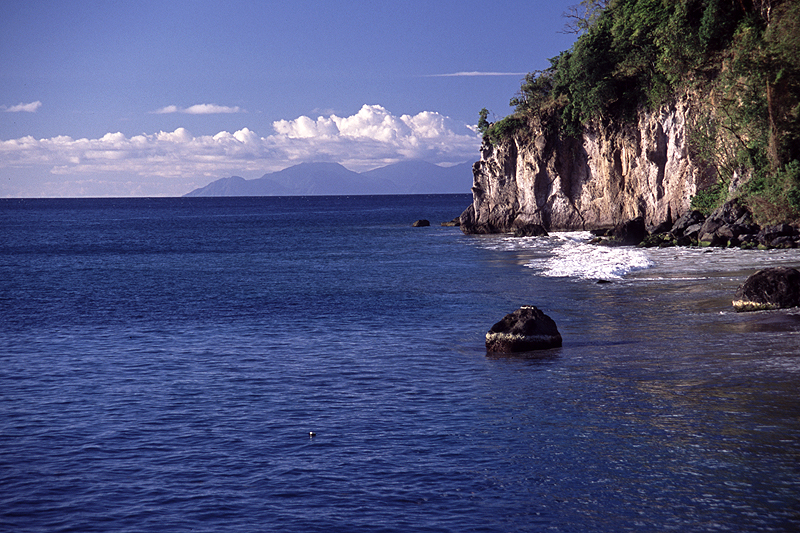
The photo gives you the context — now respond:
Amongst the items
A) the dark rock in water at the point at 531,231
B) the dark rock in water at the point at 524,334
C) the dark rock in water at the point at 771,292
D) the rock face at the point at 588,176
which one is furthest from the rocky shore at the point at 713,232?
the dark rock in water at the point at 524,334

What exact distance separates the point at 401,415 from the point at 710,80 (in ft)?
135

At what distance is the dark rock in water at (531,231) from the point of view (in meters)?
61.6

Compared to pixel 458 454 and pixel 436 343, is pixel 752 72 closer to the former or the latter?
pixel 436 343

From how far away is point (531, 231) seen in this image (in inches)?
2468

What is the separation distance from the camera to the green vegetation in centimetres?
3816

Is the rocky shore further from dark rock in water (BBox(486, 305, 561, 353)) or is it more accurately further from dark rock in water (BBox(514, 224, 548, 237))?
dark rock in water (BBox(486, 305, 561, 353))

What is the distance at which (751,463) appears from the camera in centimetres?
1041

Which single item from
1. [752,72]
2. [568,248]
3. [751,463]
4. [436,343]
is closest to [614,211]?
[568,248]

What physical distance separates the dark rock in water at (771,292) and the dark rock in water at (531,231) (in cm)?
3893

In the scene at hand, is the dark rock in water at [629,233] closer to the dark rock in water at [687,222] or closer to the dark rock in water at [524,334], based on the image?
the dark rock in water at [687,222]

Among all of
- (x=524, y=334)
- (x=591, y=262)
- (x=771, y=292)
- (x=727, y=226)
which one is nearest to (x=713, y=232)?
(x=727, y=226)

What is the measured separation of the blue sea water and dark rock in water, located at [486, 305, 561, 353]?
494mm

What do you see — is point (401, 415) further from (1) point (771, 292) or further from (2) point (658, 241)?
(2) point (658, 241)

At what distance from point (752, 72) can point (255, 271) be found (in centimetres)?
3004
